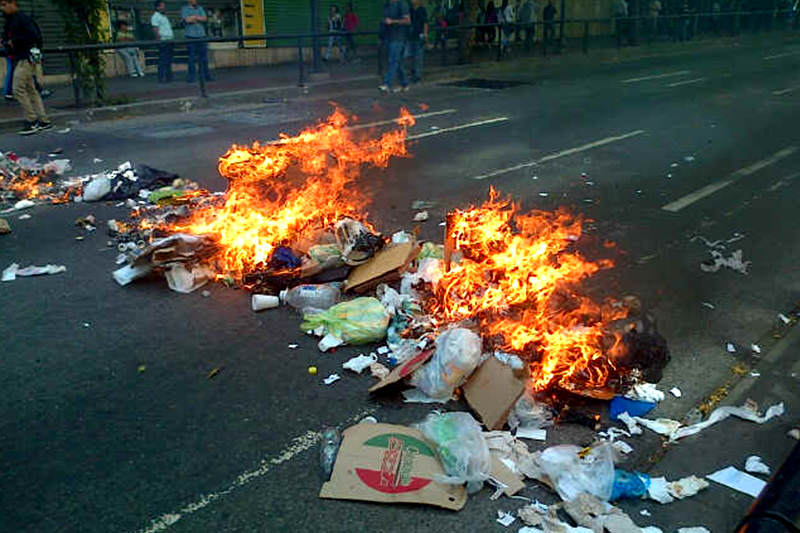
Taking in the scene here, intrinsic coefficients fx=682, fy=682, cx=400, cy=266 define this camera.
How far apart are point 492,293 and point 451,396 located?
1054mm

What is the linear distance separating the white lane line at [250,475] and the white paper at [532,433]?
2.71 feet

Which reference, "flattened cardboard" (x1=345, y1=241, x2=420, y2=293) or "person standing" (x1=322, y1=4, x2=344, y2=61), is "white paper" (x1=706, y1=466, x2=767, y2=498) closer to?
"flattened cardboard" (x1=345, y1=241, x2=420, y2=293)

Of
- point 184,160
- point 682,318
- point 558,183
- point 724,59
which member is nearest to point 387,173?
point 558,183

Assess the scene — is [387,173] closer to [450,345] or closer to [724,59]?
[450,345]

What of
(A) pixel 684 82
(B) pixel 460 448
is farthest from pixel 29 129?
(A) pixel 684 82

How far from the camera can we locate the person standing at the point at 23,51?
37.2 ft

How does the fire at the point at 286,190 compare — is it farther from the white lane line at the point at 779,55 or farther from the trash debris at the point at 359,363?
the white lane line at the point at 779,55

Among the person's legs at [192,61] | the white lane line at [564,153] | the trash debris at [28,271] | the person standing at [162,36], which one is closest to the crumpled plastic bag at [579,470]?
the trash debris at [28,271]

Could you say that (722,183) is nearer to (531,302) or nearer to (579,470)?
(531,302)

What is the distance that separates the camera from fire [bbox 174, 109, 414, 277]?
5.80 m

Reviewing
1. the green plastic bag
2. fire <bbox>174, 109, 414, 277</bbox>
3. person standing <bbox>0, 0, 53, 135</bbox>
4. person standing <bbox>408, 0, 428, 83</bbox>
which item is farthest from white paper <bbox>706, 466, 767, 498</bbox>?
person standing <bbox>408, 0, 428, 83</bbox>

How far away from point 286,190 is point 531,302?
4032mm

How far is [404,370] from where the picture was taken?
4.01 m

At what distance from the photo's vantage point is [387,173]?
9.09m
